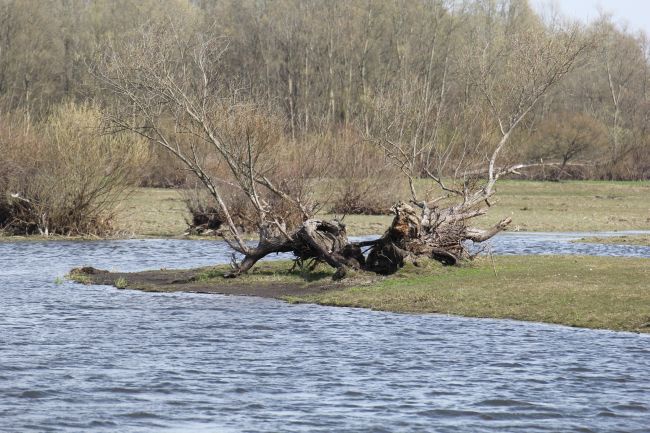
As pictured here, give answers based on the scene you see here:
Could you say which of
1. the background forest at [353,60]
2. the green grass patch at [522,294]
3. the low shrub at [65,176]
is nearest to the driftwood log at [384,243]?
the green grass patch at [522,294]

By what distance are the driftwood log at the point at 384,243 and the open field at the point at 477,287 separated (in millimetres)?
349

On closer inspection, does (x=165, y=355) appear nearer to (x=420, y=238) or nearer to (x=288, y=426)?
(x=288, y=426)

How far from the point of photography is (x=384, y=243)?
25.6m

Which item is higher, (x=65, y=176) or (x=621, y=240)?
(x=65, y=176)

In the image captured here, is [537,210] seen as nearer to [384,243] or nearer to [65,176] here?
[65,176]

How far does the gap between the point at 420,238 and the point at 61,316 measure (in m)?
8.69

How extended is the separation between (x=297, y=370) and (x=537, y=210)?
3959 centimetres

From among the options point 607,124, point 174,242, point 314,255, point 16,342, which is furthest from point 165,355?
point 607,124

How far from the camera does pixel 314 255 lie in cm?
2606

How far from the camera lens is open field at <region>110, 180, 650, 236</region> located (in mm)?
44969

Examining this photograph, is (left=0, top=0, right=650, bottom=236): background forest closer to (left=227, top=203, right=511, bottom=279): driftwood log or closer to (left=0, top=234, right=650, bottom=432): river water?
(left=227, top=203, right=511, bottom=279): driftwood log

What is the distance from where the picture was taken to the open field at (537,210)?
148ft

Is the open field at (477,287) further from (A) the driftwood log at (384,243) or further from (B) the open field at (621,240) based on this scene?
(B) the open field at (621,240)

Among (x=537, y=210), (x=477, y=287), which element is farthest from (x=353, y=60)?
(x=477, y=287)
